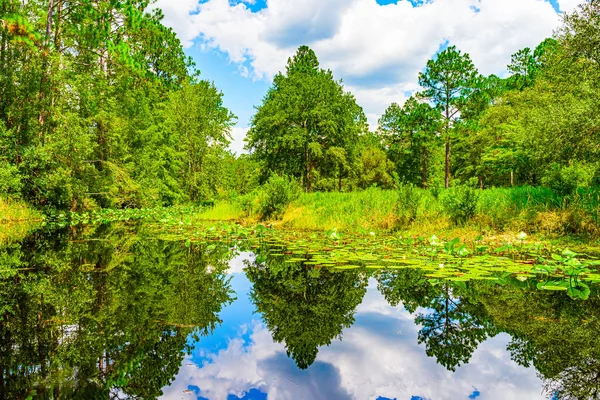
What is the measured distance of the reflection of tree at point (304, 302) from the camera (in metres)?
2.43

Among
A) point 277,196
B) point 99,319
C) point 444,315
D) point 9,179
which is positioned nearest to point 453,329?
point 444,315

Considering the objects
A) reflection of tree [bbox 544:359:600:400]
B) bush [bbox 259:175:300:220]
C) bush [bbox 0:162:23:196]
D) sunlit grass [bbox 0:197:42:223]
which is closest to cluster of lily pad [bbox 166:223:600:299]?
reflection of tree [bbox 544:359:600:400]

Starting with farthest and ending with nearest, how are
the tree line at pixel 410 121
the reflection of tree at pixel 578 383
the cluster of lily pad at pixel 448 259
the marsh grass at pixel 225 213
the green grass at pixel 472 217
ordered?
1. the tree line at pixel 410 121
2. the marsh grass at pixel 225 213
3. the green grass at pixel 472 217
4. the cluster of lily pad at pixel 448 259
5. the reflection of tree at pixel 578 383

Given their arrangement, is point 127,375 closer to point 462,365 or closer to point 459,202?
point 462,365

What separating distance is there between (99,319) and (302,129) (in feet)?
69.3

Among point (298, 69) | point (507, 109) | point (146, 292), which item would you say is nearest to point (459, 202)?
point (146, 292)

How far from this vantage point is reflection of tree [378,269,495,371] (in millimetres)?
2294

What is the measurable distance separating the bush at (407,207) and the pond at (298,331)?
13.2 feet

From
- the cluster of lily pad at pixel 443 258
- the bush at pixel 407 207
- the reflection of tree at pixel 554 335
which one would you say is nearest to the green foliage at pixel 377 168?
the bush at pixel 407 207

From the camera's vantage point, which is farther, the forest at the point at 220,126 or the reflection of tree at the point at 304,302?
the forest at the point at 220,126

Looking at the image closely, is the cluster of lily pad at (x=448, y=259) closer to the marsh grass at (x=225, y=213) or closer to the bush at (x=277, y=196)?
the bush at (x=277, y=196)

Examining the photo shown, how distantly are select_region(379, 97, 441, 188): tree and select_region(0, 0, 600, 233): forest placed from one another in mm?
209

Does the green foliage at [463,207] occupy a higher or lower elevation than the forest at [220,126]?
lower

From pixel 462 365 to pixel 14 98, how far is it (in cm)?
1726
